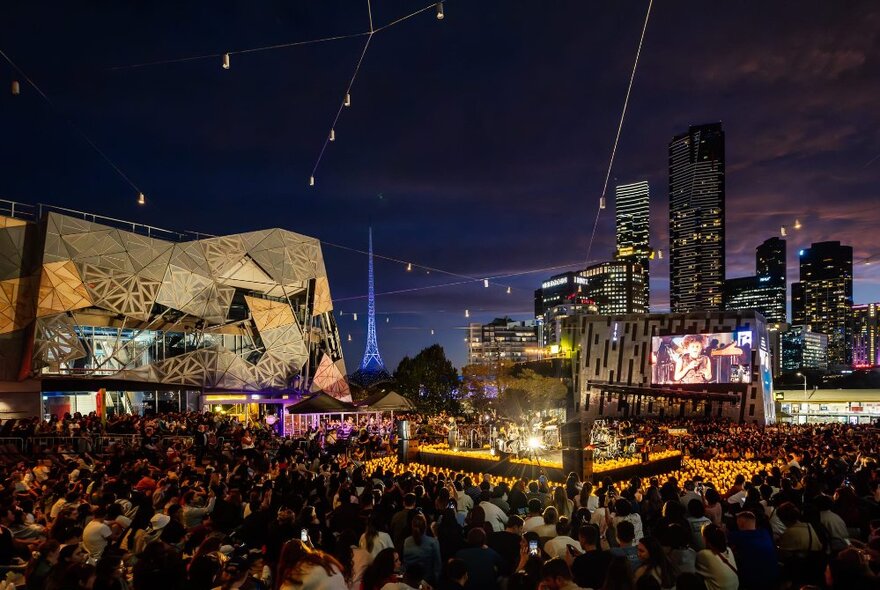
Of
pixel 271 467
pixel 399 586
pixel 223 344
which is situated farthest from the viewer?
pixel 223 344

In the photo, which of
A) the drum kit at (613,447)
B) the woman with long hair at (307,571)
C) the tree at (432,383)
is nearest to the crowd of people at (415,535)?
the woman with long hair at (307,571)

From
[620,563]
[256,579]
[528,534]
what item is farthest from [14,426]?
[620,563]

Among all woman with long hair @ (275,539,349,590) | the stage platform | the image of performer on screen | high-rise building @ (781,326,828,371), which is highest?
woman with long hair @ (275,539,349,590)

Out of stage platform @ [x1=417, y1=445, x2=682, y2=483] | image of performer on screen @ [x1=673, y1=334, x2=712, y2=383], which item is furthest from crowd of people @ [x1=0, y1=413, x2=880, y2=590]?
image of performer on screen @ [x1=673, y1=334, x2=712, y2=383]

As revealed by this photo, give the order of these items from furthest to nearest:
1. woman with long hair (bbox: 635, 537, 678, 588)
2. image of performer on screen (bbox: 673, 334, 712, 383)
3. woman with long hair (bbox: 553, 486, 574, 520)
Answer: image of performer on screen (bbox: 673, 334, 712, 383) → woman with long hair (bbox: 553, 486, 574, 520) → woman with long hair (bbox: 635, 537, 678, 588)

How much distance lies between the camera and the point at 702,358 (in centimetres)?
5009

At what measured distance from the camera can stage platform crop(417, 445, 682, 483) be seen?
56.3 feet

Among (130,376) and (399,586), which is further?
(130,376)

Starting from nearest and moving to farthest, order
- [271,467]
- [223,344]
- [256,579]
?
1. [256,579]
2. [271,467]
3. [223,344]

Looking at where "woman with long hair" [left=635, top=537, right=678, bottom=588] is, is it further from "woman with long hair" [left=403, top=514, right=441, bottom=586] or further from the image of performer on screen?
the image of performer on screen

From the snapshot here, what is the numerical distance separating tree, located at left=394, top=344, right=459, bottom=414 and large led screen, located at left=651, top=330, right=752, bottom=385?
1852cm

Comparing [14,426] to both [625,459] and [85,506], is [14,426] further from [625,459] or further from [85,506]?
[625,459]

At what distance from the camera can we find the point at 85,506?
8.34m

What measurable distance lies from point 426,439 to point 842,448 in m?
14.8
